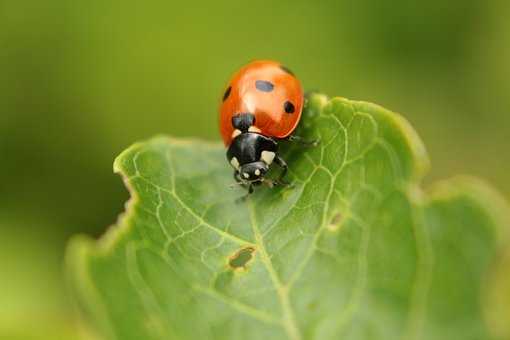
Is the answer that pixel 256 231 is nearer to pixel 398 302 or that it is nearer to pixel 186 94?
pixel 398 302

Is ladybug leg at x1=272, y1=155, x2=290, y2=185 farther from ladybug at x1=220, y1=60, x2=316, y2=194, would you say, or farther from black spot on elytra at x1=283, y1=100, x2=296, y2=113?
black spot on elytra at x1=283, y1=100, x2=296, y2=113

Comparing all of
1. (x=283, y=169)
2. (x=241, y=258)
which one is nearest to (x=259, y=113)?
(x=283, y=169)

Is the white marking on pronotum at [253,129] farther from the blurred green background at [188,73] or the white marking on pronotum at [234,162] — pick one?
the blurred green background at [188,73]

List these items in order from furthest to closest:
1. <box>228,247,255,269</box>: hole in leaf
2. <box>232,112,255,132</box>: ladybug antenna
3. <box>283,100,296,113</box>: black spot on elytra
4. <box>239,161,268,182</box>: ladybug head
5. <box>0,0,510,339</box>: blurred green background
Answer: <box>0,0,510,339</box>: blurred green background < <box>232,112,255,132</box>: ladybug antenna < <box>283,100,296,113</box>: black spot on elytra < <box>239,161,268,182</box>: ladybug head < <box>228,247,255,269</box>: hole in leaf

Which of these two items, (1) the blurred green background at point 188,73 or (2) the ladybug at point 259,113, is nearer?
(2) the ladybug at point 259,113

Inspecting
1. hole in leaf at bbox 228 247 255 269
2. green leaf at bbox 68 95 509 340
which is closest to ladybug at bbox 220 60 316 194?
green leaf at bbox 68 95 509 340

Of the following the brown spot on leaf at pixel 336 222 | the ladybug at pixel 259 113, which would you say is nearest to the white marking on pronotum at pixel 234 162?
the ladybug at pixel 259 113

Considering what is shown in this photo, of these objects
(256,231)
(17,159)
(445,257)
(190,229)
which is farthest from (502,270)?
(17,159)
